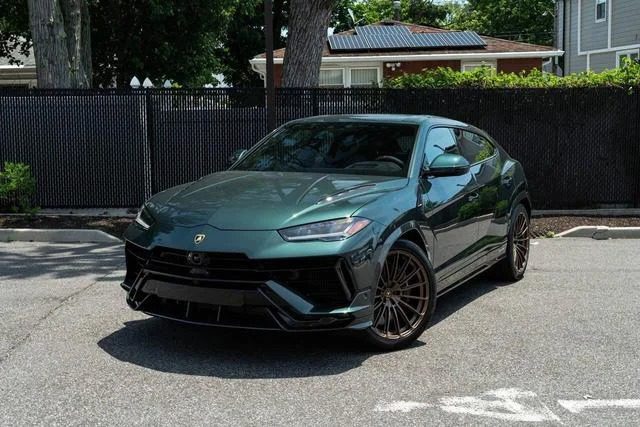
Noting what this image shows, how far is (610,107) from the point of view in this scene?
12039 millimetres

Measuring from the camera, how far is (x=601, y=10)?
26859 millimetres

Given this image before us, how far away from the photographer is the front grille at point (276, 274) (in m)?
4.54

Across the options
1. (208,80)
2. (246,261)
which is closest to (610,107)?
(246,261)

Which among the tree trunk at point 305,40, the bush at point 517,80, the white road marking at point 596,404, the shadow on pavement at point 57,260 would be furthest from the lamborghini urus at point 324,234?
the bush at point 517,80

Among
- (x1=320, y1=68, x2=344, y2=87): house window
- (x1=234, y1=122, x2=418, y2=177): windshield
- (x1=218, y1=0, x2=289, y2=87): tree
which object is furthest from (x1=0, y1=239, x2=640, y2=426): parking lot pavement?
(x1=218, y1=0, x2=289, y2=87): tree

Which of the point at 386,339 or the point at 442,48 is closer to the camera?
the point at 386,339

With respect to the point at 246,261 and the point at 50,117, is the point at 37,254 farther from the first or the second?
the point at 246,261

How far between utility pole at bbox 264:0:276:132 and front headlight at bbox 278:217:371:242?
6.54 meters

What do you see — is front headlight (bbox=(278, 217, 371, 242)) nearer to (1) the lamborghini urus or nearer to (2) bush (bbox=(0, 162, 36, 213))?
(1) the lamborghini urus

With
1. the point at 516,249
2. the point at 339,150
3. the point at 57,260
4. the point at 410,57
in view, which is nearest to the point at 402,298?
the point at 339,150

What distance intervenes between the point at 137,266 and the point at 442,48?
2058 cm

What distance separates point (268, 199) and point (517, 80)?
8.55 meters

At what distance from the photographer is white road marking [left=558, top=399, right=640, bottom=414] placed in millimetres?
4137

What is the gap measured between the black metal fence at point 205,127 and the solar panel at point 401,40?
40.4 feet
